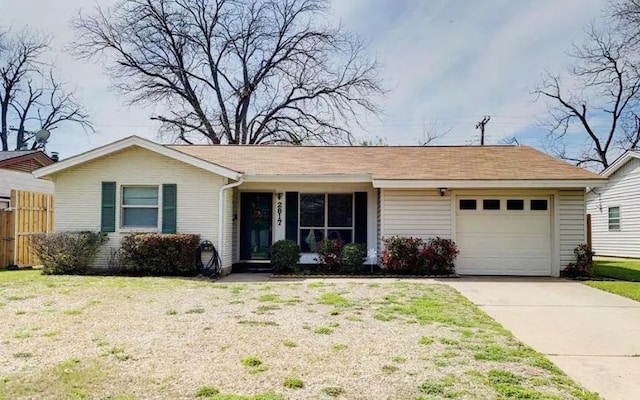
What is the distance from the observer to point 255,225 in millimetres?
13336

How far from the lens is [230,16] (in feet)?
94.9

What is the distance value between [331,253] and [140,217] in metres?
5.04

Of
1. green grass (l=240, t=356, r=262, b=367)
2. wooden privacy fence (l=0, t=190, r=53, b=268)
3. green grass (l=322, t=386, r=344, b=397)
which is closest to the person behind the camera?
green grass (l=322, t=386, r=344, b=397)

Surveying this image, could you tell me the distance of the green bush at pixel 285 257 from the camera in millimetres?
11977

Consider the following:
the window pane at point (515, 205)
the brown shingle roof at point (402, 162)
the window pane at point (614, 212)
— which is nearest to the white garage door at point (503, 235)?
the window pane at point (515, 205)

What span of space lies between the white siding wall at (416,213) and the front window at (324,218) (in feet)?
4.48

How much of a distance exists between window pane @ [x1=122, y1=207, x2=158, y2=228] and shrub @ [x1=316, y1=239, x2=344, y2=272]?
439cm

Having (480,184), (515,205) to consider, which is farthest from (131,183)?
(515,205)

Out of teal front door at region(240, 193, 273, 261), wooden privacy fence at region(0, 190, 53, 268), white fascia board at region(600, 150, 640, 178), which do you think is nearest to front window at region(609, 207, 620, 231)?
white fascia board at region(600, 150, 640, 178)

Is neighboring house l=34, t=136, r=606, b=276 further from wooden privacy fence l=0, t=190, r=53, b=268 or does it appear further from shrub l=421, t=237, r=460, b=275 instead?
wooden privacy fence l=0, t=190, r=53, b=268

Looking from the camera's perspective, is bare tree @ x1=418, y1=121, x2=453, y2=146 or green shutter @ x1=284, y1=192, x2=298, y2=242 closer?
green shutter @ x1=284, y1=192, x2=298, y2=242

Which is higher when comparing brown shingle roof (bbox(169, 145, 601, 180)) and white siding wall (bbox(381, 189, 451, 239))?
brown shingle roof (bbox(169, 145, 601, 180))

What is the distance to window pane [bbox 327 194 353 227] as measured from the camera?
42.8ft

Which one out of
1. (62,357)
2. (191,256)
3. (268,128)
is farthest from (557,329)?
(268,128)
